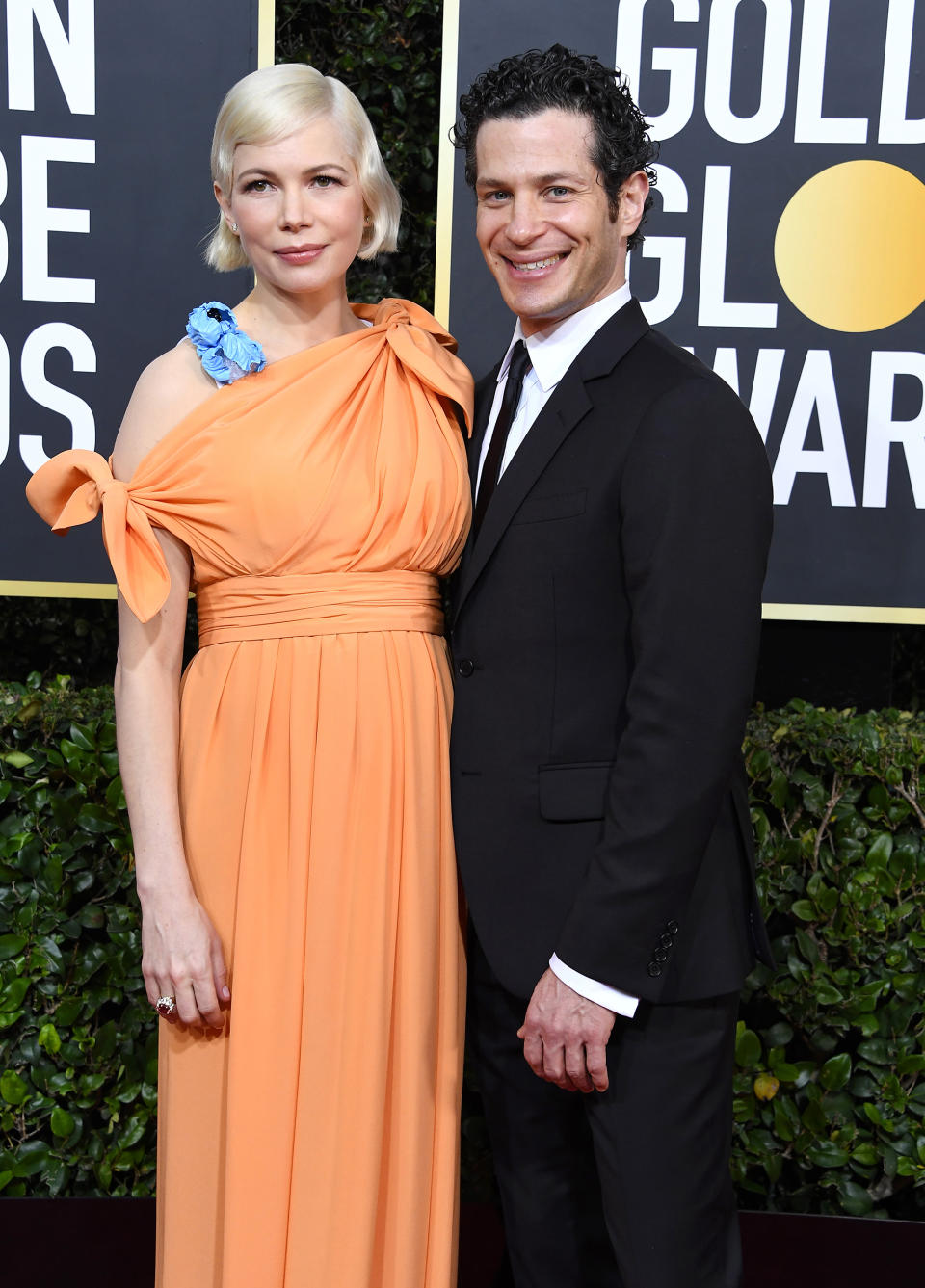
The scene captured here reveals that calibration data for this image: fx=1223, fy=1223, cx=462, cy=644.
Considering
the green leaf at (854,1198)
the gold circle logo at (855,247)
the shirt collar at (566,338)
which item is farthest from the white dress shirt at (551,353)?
the green leaf at (854,1198)

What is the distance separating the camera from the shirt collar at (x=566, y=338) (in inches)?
69.6

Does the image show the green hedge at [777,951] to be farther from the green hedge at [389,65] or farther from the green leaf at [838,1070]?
the green hedge at [389,65]

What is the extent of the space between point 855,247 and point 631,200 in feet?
3.89

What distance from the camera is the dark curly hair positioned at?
1727 mm

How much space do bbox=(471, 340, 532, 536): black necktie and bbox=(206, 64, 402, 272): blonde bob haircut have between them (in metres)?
0.35

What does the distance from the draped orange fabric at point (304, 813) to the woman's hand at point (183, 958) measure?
0.04m

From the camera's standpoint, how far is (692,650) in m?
1.53

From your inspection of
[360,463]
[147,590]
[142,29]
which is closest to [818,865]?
[360,463]

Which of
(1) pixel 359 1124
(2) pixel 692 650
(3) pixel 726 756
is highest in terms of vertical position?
(2) pixel 692 650

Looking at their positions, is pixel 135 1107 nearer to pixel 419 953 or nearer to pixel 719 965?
pixel 419 953

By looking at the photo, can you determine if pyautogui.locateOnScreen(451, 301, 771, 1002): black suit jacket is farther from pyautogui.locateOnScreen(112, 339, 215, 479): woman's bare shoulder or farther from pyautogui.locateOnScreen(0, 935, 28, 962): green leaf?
pyautogui.locateOnScreen(0, 935, 28, 962): green leaf

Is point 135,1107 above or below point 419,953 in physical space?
below

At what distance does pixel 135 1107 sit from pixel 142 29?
7.88 ft

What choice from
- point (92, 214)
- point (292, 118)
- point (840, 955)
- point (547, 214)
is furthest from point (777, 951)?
point (92, 214)
